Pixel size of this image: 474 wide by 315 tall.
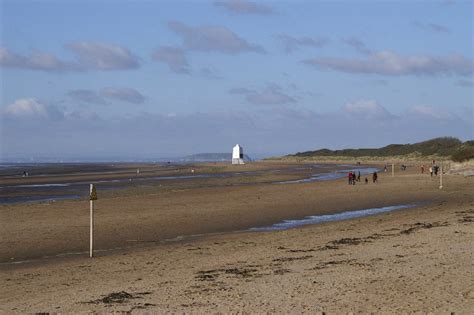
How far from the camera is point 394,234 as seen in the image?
17844 millimetres

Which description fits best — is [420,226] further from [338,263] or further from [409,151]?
[409,151]

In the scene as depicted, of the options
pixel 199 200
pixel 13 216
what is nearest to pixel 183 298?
pixel 13 216

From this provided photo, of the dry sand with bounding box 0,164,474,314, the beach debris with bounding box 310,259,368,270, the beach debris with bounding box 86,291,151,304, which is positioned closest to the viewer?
the dry sand with bounding box 0,164,474,314

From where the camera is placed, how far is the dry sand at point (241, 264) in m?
9.68

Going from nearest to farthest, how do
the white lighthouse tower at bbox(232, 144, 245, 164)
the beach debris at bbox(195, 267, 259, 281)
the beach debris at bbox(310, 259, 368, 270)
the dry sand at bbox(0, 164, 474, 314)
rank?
the dry sand at bbox(0, 164, 474, 314), the beach debris at bbox(195, 267, 259, 281), the beach debris at bbox(310, 259, 368, 270), the white lighthouse tower at bbox(232, 144, 245, 164)

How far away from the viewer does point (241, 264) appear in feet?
44.5

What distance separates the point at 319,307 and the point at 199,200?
79.3 feet

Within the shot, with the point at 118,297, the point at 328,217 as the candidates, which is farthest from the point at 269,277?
the point at 328,217

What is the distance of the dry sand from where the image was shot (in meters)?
9.68

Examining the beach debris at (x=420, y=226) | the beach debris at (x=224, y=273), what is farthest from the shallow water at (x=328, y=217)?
the beach debris at (x=224, y=273)

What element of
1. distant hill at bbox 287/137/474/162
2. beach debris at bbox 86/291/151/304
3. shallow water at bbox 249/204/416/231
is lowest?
shallow water at bbox 249/204/416/231

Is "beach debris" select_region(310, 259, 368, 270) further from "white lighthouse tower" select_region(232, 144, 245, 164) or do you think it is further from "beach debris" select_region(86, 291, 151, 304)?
Result: "white lighthouse tower" select_region(232, 144, 245, 164)

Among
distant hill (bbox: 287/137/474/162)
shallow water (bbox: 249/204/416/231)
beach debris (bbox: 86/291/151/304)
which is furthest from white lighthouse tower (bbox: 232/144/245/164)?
beach debris (bbox: 86/291/151/304)

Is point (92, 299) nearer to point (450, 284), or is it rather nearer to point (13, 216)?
point (450, 284)
